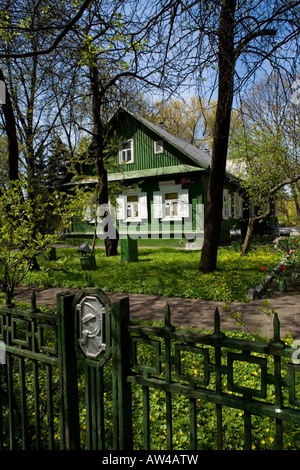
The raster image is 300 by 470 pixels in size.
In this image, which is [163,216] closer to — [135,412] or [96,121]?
[96,121]

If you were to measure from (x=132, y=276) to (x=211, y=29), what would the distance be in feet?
21.4

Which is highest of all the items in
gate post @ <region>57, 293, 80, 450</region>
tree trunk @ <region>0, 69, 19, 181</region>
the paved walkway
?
tree trunk @ <region>0, 69, 19, 181</region>

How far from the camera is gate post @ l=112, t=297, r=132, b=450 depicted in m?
1.50

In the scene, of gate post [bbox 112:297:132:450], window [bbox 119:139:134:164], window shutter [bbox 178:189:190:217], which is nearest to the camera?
gate post [bbox 112:297:132:450]

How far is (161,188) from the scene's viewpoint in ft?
57.6

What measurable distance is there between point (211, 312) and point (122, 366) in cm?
427

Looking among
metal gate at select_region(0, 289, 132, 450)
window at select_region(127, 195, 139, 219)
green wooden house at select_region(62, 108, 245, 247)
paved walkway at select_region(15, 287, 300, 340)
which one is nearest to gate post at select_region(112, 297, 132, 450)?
metal gate at select_region(0, 289, 132, 450)

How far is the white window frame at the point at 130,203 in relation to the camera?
59.4 ft

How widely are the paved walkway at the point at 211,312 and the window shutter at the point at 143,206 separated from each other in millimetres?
11316

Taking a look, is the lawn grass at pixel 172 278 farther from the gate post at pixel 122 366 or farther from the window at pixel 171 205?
the window at pixel 171 205

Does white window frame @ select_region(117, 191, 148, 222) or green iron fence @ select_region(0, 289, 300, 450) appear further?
white window frame @ select_region(117, 191, 148, 222)

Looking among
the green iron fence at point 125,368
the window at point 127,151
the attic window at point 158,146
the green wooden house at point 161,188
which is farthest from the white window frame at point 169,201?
the green iron fence at point 125,368

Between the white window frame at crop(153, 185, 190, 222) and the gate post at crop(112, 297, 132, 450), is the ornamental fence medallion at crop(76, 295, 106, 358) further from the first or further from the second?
the white window frame at crop(153, 185, 190, 222)

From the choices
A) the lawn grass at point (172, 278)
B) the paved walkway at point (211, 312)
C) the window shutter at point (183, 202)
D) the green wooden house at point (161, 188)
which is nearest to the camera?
the paved walkway at point (211, 312)
